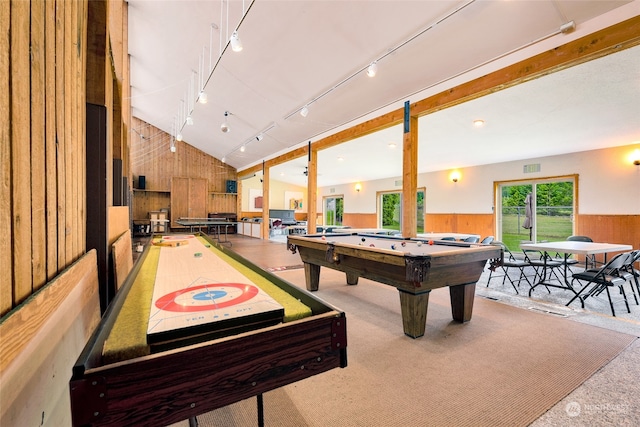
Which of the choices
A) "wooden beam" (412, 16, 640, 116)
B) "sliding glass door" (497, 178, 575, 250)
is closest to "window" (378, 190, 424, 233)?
"sliding glass door" (497, 178, 575, 250)

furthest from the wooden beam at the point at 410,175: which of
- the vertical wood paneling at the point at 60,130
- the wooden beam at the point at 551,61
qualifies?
the vertical wood paneling at the point at 60,130

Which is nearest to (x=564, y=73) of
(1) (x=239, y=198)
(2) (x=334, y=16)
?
(2) (x=334, y=16)

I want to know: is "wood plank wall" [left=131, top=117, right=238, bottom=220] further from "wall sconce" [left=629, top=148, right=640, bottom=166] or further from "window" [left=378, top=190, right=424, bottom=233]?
"wall sconce" [left=629, top=148, right=640, bottom=166]

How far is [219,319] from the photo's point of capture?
2.87 feet

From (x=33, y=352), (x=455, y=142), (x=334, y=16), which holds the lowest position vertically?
(x=33, y=352)

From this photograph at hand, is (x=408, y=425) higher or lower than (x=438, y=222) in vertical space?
lower

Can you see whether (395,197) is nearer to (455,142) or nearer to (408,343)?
(455,142)

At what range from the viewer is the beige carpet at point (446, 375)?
1676 mm

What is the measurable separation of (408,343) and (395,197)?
8.98m

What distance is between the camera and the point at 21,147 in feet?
2.83

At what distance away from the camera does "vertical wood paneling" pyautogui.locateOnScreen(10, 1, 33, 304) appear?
809 mm

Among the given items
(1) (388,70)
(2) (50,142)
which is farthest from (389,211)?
(2) (50,142)

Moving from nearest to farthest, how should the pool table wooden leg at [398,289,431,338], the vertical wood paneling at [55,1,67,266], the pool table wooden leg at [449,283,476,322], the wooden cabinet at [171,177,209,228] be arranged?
1. the vertical wood paneling at [55,1,67,266]
2. the pool table wooden leg at [398,289,431,338]
3. the pool table wooden leg at [449,283,476,322]
4. the wooden cabinet at [171,177,209,228]

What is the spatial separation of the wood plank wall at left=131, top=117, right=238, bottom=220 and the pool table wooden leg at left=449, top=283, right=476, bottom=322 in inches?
491
